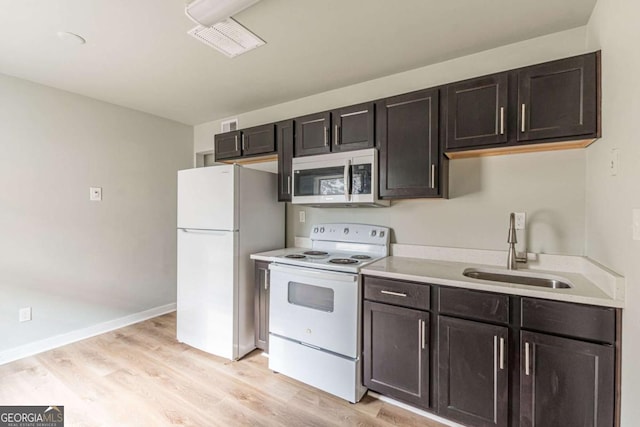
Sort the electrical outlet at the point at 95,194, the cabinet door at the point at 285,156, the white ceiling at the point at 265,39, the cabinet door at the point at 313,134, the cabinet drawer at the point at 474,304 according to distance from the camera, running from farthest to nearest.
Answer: the electrical outlet at the point at 95,194, the cabinet door at the point at 285,156, the cabinet door at the point at 313,134, the white ceiling at the point at 265,39, the cabinet drawer at the point at 474,304

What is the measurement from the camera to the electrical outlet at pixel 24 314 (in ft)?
8.33

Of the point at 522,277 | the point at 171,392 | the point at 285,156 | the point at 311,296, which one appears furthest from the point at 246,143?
the point at 522,277

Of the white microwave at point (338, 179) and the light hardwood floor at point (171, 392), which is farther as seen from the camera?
the white microwave at point (338, 179)

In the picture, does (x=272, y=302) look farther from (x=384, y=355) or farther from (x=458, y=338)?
(x=458, y=338)

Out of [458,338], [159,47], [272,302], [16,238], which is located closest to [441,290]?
[458,338]

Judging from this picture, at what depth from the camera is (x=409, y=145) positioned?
2.09 metres

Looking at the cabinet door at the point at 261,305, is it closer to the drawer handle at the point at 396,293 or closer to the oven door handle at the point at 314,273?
the oven door handle at the point at 314,273

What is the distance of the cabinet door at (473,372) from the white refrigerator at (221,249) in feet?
5.43

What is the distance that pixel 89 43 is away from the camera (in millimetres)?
2008

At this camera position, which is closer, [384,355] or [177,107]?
[384,355]

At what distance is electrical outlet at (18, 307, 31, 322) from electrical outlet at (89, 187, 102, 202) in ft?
3.70

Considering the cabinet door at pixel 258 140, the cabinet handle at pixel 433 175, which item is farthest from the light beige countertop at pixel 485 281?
the cabinet door at pixel 258 140

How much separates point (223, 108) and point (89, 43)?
4.60 ft

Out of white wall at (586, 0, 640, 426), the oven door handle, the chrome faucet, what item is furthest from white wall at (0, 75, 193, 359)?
white wall at (586, 0, 640, 426)
